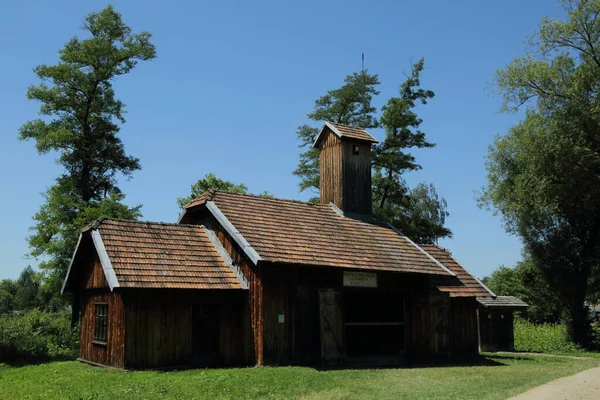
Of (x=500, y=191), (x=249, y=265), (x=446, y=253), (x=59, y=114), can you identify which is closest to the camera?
(x=249, y=265)

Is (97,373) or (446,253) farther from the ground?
(446,253)

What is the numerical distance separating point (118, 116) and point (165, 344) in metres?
20.5

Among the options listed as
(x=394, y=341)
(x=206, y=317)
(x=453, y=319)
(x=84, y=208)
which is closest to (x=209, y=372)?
(x=206, y=317)

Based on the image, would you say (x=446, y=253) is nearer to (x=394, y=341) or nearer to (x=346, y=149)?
(x=394, y=341)

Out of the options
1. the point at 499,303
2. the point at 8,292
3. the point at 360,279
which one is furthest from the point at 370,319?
the point at 8,292

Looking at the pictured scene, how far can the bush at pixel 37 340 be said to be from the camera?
63.7ft

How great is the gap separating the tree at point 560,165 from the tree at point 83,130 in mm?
20325

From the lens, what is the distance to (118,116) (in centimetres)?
3391

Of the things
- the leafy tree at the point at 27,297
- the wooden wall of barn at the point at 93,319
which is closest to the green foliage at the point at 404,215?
the wooden wall of barn at the point at 93,319

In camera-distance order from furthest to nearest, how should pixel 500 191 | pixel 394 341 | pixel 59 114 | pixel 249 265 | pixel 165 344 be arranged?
1. pixel 59 114
2. pixel 500 191
3. pixel 394 341
4. pixel 249 265
5. pixel 165 344

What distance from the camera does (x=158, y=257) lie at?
17.5 metres

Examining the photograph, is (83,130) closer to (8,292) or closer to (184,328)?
(184,328)

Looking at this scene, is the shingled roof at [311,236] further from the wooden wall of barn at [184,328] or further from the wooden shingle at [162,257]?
the wooden wall of barn at [184,328]

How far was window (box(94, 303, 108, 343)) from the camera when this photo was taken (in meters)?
17.5
